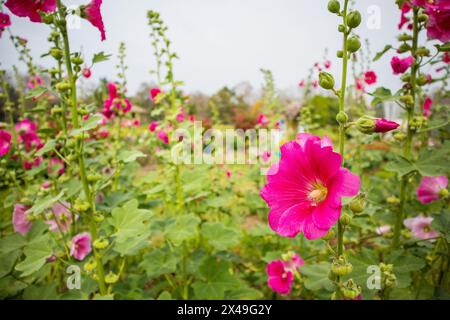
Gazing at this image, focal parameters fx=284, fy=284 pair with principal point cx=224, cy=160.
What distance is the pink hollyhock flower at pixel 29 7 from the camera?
1017 mm

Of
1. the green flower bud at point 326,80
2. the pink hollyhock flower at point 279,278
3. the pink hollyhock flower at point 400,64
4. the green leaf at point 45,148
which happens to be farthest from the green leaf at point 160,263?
the pink hollyhock flower at point 400,64

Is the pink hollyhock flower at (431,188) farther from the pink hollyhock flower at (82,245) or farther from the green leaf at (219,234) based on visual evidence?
the pink hollyhock flower at (82,245)

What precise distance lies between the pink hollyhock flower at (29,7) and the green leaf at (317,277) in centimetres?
147

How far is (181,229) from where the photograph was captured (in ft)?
4.91

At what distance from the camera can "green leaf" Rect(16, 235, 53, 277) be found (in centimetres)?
116

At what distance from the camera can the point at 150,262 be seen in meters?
1.59

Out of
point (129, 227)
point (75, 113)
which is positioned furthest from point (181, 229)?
point (75, 113)

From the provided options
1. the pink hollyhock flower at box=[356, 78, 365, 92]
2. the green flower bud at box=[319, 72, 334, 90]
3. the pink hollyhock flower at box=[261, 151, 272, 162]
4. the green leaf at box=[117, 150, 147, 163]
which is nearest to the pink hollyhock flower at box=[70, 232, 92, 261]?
the green leaf at box=[117, 150, 147, 163]

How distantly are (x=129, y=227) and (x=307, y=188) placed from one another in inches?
29.2

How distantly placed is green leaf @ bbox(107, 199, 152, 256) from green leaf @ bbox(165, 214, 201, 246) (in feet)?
0.65

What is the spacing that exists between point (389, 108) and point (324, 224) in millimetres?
2862

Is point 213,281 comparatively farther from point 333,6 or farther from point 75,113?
point 333,6

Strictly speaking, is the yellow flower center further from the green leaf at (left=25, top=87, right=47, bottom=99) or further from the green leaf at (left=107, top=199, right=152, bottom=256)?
the green leaf at (left=25, top=87, right=47, bottom=99)
